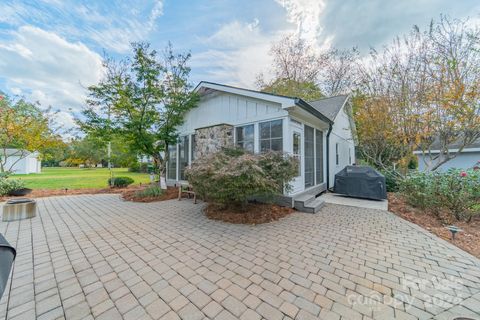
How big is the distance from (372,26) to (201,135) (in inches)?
339

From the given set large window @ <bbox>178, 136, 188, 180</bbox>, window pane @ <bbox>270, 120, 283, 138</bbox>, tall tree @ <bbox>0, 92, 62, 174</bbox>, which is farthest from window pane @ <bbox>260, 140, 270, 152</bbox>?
tall tree @ <bbox>0, 92, 62, 174</bbox>

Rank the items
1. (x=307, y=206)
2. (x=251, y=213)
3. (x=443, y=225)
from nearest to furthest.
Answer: (x=443, y=225), (x=251, y=213), (x=307, y=206)

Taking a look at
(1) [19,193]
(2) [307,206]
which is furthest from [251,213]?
(1) [19,193]

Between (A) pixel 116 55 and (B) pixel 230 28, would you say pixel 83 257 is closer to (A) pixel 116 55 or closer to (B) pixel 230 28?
(A) pixel 116 55

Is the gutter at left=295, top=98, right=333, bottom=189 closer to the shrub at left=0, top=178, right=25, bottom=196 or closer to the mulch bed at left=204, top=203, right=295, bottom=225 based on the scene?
the mulch bed at left=204, top=203, right=295, bottom=225

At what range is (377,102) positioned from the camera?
8031 millimetres

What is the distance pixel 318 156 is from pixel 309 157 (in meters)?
1.21

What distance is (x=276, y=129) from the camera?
6.13 meters

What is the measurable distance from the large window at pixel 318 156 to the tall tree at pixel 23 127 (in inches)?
552

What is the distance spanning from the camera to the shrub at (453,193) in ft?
15.1

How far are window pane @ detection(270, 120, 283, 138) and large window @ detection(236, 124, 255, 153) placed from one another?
2.63 ft

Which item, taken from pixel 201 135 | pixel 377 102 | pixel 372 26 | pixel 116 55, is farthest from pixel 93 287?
pixel 372 26

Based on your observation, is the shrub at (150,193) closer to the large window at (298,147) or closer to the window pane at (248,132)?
Result: the window pane at (248,132)

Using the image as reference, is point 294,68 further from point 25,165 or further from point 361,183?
point 25,165
